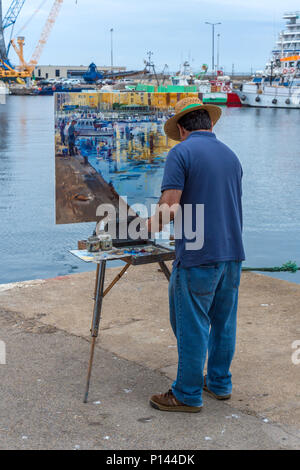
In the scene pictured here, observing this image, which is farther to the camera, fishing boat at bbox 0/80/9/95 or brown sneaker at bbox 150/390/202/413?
fishing boat at bbox 0/80/9/95

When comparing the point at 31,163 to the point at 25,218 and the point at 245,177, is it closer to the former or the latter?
the point at 245,177

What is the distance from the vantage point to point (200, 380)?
3.50 metres

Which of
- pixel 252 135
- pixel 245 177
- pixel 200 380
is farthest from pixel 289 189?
pixel 252 135

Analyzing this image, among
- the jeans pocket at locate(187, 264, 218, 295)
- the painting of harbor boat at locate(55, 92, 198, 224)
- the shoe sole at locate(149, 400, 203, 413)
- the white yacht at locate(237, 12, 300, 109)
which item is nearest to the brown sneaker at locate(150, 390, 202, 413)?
the shoe sole at locate(149, 400, 203, 413)

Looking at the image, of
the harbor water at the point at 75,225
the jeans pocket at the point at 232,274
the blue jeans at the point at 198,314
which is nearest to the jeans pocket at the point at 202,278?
the blue jeans at the point at 198,314

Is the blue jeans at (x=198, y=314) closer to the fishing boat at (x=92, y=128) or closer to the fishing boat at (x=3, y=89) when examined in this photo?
the fishing boat at (x=92, y=128)

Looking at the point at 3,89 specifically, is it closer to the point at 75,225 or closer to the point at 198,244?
the point at 75,225

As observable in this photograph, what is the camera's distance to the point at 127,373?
13.3 ft

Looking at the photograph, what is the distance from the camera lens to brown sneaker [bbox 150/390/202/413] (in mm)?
3512

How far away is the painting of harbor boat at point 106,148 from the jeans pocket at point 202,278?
1.52m

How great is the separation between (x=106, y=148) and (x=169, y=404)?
2047 millimetres

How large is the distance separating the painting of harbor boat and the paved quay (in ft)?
2.83

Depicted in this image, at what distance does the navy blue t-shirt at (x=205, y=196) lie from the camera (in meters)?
3.29

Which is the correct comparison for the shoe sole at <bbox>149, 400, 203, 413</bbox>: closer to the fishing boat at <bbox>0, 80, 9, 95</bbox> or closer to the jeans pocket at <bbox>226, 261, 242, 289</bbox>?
the jeans pocket at <bbox>226, 261, 242, 289</bbox>
